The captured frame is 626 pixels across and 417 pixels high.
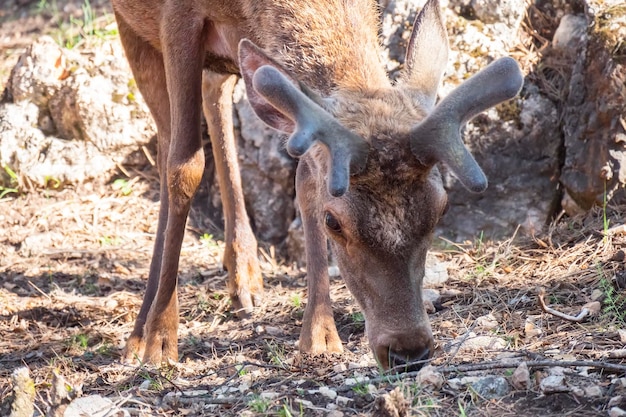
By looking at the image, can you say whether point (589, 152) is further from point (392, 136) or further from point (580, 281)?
point (392, 136)

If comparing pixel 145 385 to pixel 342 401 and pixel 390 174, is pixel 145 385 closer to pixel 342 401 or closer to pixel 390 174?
pixel 342 401

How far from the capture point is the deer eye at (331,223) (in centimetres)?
471

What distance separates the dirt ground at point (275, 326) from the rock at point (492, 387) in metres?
0.01

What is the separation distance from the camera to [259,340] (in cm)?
610

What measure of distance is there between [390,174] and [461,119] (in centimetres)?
44

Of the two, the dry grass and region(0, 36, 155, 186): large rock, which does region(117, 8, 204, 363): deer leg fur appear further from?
region(0, 36, 155, 186): large rock

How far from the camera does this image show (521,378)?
4.14m

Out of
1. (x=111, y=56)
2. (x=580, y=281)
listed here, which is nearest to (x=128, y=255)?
(x=111, y=56)

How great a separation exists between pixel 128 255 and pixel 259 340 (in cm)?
229

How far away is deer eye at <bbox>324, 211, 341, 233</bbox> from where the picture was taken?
185 inches

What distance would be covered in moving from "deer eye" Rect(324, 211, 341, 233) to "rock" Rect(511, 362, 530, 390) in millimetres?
1174

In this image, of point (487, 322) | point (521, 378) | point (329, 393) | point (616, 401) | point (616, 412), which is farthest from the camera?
point (487, 322)

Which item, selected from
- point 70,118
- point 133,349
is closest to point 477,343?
point 133,349

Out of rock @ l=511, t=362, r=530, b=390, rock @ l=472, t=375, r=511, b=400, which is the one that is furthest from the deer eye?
rock @ l=511, t=362, r=530, b=390
